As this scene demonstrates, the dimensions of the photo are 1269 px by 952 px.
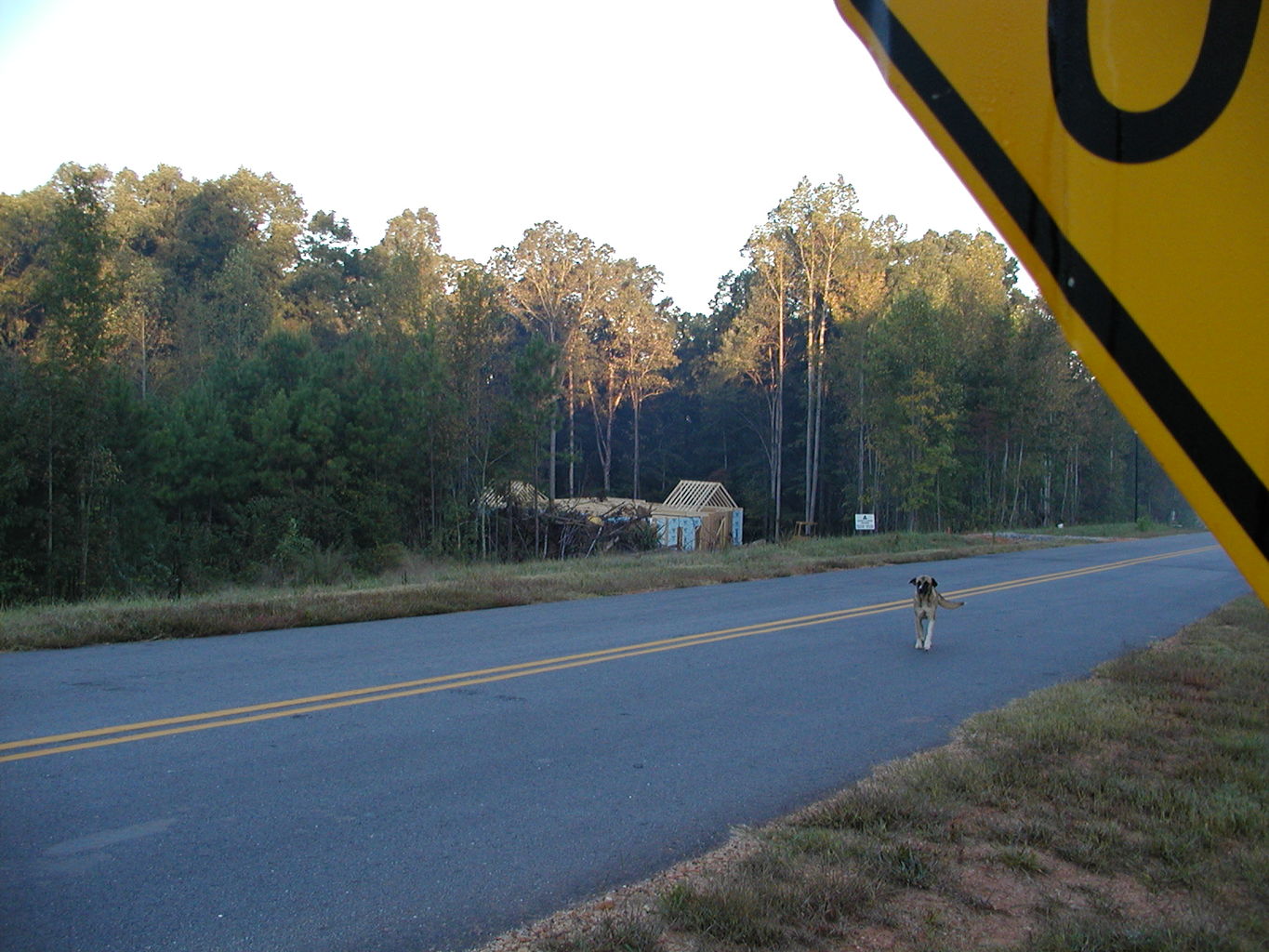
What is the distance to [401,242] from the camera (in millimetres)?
48438

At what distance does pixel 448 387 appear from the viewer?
27000 millimetres

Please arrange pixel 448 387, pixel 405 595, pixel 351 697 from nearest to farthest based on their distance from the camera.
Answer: pixel 351 697 < pixel 405 595 < pixel 448 387

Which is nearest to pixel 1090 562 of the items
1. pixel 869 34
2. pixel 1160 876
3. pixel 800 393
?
pixel 1160 876

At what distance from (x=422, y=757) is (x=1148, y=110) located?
19.8ft

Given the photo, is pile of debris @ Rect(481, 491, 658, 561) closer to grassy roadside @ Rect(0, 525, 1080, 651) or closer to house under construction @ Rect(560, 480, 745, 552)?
house under construction @ Rect(560, 480, 745, 552)

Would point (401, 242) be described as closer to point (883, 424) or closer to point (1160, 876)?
point (883, 424)

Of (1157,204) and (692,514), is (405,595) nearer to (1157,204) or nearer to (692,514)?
(1157,204)

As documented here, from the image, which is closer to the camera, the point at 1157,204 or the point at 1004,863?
the point at 1157,204

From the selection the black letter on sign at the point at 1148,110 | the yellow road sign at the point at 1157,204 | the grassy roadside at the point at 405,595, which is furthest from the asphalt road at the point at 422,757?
the black letter on sign at the point at 1148,110

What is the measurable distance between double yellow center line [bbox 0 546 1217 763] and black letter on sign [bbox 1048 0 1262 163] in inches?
268

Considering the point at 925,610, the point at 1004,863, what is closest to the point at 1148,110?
the point at 1004,863

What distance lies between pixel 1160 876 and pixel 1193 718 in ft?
12.1

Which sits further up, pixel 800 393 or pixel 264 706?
pixel 800 393

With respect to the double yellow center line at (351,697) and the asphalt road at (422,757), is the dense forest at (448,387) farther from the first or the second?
the double yellow center line at (351,697)
